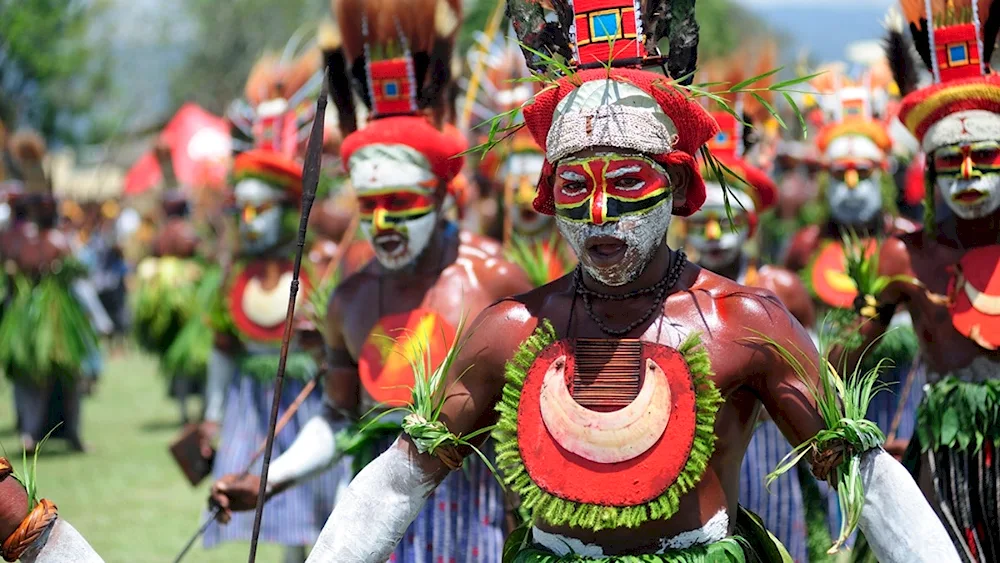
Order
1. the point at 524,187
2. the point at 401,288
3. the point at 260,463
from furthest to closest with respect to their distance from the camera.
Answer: the point at 524,187 → the point at 260,463 → the point at 401,288

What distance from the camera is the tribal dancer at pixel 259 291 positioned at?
287 inches

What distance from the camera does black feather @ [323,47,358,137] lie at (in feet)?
17.0

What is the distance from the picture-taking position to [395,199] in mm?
4746

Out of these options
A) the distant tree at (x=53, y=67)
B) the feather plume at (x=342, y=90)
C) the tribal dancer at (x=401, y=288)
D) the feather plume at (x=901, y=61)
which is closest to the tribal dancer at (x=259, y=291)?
the feather plume at (x=342, y=90)

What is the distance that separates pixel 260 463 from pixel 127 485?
12.2 ft

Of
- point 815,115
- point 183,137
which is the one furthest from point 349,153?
point 183,137

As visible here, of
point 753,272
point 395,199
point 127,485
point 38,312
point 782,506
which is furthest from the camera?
point 38,312

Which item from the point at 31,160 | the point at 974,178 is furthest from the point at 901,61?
the point at 31,160

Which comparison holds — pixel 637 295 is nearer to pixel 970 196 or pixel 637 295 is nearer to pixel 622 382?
pixel 622 382

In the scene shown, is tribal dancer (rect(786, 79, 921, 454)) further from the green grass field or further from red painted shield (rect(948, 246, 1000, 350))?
the green grass field

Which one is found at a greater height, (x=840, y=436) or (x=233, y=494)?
(x=840, y=436)

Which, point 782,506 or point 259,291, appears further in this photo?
point 259,291

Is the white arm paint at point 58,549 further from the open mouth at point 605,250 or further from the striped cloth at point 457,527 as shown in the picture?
the striped cloth at point 457,527

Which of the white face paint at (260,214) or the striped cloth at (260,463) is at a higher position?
the white face paint at (260,214)
